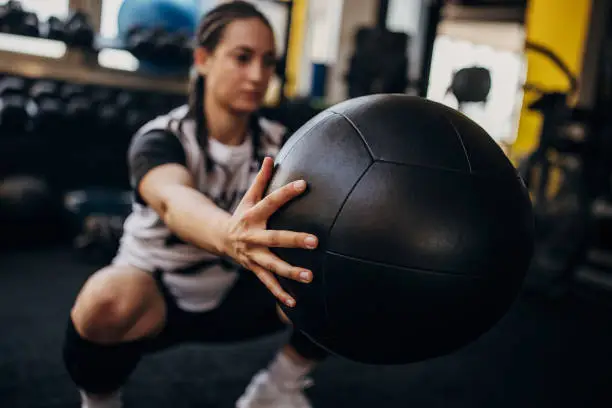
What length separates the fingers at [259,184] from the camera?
754 millimetres

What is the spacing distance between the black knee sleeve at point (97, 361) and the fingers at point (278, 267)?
41 cm

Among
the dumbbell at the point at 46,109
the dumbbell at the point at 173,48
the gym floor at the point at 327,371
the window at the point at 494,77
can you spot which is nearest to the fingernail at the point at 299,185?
the gym floor at the point at 327,371

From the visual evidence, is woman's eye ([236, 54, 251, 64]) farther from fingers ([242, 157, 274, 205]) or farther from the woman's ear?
fingers ([242, 157, 274, 205])

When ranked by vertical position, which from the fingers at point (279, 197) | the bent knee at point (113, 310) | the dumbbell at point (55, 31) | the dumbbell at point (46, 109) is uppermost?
the dumbbell at point (55, 31)

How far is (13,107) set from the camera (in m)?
2.60

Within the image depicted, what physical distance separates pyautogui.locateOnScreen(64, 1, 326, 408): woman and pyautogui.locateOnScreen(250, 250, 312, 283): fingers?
12cm

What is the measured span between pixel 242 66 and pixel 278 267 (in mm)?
570

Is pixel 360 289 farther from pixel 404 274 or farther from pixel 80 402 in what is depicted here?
pixel 80 402

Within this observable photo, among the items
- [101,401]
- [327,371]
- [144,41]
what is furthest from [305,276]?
[144,41]

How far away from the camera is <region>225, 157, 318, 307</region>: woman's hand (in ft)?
2.27

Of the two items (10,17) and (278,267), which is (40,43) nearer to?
(10,17)

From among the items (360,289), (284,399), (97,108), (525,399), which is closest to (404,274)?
(360,289)

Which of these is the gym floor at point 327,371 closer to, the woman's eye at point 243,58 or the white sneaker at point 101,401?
the white sneaker at point 101,401

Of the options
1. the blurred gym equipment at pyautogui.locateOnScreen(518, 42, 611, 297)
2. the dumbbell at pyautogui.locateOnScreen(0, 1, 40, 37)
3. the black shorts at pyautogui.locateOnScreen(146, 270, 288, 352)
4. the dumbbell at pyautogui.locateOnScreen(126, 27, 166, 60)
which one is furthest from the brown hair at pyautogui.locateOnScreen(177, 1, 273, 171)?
the blurred gym equipment at pyautogui.locateOnScreen(518, 42, 611, 297)
